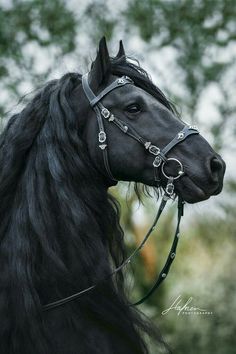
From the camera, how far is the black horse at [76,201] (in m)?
3.47

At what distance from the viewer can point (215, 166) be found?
3564mm

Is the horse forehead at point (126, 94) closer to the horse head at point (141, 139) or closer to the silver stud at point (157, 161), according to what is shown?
the horse head at point (141, 139)

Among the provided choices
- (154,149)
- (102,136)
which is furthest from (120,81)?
(154,149)

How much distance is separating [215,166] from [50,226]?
0.93 metres

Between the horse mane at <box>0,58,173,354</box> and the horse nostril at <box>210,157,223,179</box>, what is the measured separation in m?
0.63

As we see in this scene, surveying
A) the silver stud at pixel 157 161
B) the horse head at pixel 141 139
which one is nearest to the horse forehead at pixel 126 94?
the horse head at pixel 141 139

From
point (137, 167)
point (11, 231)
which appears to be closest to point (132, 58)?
point (137, 167)

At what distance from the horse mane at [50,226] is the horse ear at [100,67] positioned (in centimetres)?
18

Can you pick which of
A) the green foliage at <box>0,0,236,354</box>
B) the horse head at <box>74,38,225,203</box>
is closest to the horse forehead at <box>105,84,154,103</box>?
the horse head at <box>74,38,225,203</box>

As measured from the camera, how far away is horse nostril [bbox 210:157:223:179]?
11.6 ft

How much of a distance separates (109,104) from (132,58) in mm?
527
